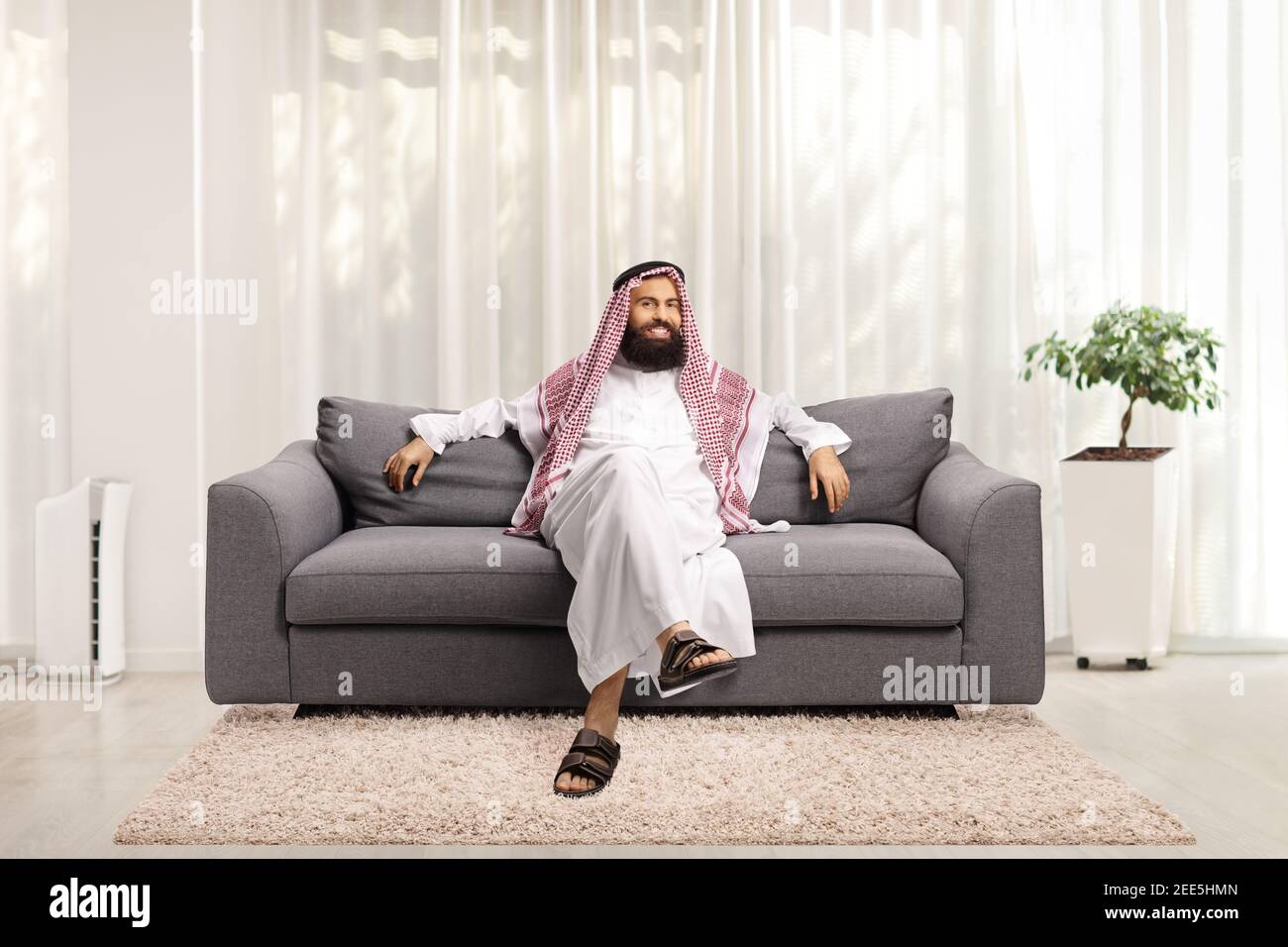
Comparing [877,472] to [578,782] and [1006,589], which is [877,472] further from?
[578,782]

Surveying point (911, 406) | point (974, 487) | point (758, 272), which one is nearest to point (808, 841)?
point (974, 487)

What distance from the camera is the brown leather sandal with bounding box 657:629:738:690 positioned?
85.4 inches

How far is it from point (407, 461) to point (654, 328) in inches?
31.8

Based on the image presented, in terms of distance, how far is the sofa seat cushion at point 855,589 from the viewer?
8.35ft

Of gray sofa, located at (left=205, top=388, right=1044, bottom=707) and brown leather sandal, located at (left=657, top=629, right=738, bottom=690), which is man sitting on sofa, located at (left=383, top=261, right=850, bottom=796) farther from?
gray sofa, located at (left=205, top=388, right=1044, bottom=707)

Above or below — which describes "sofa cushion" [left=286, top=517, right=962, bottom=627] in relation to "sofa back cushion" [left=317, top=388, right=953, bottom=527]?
below

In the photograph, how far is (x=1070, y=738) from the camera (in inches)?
101

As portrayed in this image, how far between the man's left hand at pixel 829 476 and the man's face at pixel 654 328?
507mm

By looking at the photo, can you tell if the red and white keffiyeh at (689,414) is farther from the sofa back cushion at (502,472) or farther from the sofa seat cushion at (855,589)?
the sofa seat cushion at (855,589)

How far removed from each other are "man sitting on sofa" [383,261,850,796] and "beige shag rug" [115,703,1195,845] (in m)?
0.17

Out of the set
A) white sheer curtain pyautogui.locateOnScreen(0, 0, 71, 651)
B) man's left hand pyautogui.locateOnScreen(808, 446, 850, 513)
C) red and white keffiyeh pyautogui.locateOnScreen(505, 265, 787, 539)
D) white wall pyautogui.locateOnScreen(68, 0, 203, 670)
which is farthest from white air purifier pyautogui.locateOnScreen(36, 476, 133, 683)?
man's left hand pyautogui.locateOnScreen(808, 446, 850, 513)

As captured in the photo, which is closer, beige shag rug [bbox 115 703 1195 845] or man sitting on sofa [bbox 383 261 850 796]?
beige shag rug [bbox 115 703 1195 845]

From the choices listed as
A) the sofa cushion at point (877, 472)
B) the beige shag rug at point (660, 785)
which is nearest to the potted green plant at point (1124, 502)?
the sofa cushion at point (877, 472)
